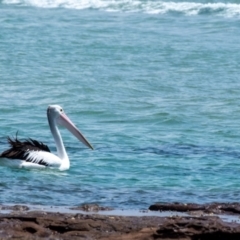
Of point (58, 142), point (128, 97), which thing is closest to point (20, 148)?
point (58, 142)

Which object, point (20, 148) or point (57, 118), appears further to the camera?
point (57, 118)

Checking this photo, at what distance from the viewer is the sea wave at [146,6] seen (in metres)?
28.9

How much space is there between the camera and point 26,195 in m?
9.71

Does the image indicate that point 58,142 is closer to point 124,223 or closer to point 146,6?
point 124,223

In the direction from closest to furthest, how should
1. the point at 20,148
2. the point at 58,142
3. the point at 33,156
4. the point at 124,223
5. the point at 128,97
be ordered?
the point at 124,223 → the point at 33,156 → the point at 20,148 → the point at 58,142 → the point at 128,97

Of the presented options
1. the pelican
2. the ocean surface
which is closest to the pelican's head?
the ocean surface

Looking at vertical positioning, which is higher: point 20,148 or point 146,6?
point 20,148

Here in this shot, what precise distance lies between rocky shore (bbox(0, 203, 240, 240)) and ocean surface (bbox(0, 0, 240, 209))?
2.01 ft

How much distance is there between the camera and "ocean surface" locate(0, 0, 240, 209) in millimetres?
10469

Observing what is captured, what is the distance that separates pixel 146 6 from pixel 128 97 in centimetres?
1400

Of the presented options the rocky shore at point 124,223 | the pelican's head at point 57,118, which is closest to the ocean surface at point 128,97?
the pelican's head at point 57,118

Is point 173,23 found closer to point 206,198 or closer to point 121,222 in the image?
point 206,198

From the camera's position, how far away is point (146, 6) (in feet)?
100

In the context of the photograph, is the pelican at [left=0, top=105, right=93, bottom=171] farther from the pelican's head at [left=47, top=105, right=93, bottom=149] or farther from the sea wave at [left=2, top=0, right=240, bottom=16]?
the sea wave at [left=2, top=0, right=240, bottom=16]
